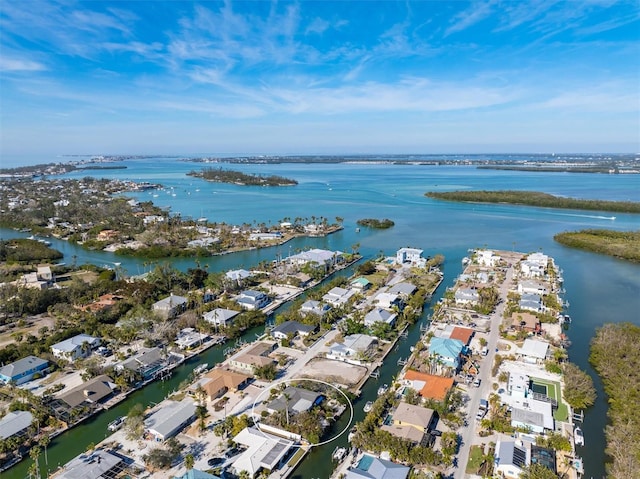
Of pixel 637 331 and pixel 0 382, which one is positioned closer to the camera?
pixel 0 382

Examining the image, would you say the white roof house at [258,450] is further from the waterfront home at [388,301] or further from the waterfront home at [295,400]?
the waterfront home at [388,301]

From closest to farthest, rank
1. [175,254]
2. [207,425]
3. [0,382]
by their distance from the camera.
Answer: [207,425], [0,382], [175,254]

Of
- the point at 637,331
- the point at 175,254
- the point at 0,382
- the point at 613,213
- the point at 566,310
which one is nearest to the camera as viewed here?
the point at 0,382

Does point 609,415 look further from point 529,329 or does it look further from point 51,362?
point 51,362

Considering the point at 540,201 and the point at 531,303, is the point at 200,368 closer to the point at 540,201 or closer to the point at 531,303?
the point at 531,303

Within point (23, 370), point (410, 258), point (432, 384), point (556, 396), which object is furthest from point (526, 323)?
point (23, 370)

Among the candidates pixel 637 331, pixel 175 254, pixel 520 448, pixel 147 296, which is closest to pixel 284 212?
pixel 175 254

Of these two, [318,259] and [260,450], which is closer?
[260,450]
